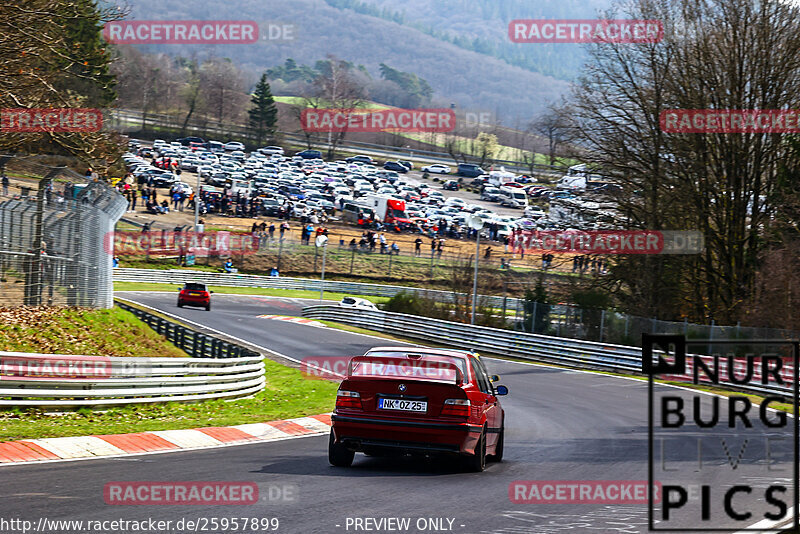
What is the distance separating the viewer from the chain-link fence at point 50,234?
698 inches

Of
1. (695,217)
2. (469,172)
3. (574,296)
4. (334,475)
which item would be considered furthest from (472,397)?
(469,172)

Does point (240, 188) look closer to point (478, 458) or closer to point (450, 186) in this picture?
point (450, 186)

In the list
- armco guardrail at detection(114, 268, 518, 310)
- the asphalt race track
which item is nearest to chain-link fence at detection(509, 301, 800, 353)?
the asphalt race track

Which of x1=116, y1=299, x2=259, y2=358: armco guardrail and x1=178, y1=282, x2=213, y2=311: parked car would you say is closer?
x1=116, y1=299, x2=259, y2=358: armco guardrail

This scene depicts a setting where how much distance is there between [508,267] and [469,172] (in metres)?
57.8

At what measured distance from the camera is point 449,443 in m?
10.1

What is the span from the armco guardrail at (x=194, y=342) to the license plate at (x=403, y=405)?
1177 centimetres

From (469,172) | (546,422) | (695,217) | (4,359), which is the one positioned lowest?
(546,422)

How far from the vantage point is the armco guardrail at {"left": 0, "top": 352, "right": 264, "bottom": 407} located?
44.3 ft

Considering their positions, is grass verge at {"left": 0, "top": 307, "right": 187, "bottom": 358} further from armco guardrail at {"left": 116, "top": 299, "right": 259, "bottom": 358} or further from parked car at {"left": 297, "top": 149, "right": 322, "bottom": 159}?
parked car at {"left": 297, "top": 149, "right": 322, "bottom": 159}

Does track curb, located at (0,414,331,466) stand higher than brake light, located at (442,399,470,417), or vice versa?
brake light, located at (442,399,470,417)

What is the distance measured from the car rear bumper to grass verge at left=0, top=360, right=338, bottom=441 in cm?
421

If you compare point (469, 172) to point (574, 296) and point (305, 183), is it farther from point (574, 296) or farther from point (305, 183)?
point (574, 296)

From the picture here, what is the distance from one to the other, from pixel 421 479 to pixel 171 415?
7.28m
